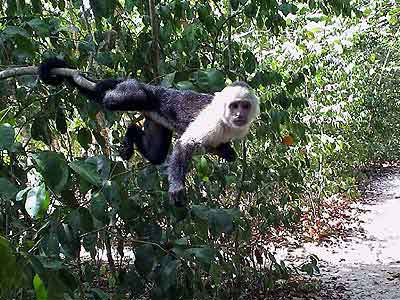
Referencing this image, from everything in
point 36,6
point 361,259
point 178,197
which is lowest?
point 361,259

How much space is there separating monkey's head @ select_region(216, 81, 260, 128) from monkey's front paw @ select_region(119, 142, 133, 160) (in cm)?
69

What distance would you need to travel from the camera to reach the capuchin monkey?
2639mm

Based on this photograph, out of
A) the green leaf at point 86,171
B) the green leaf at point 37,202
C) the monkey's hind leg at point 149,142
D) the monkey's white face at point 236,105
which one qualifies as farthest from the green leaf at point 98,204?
the monkey's hind leg at point 149,142

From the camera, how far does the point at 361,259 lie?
22.7 feet

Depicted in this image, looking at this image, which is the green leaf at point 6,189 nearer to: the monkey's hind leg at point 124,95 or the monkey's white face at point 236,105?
→ the monkey's hind leg at point 124,95

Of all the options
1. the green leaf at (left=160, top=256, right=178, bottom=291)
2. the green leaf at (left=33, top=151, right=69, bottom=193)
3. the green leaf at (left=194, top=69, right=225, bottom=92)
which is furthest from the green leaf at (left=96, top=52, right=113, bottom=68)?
the green leaf at (left=33, top=151, right=69, bottom=193)

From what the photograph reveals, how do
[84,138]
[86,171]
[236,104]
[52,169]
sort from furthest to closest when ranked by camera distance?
1. [236,104]
2. [84,138]
3. [86,171]
4. [52,169]

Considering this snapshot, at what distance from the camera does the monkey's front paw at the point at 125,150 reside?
3070 mm

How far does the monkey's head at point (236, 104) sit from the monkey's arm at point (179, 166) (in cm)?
24

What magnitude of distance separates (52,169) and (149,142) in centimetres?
166

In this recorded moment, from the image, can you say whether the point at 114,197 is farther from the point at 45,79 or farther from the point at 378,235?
the point at 378,235

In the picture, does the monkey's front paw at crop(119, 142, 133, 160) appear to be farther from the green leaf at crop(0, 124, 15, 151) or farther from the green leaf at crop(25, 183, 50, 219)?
the green leaf at crop(25, 183, 50, 219)

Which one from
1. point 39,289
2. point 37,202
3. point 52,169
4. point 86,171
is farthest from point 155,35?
point 39,289

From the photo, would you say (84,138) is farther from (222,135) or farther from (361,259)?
(361,259)
